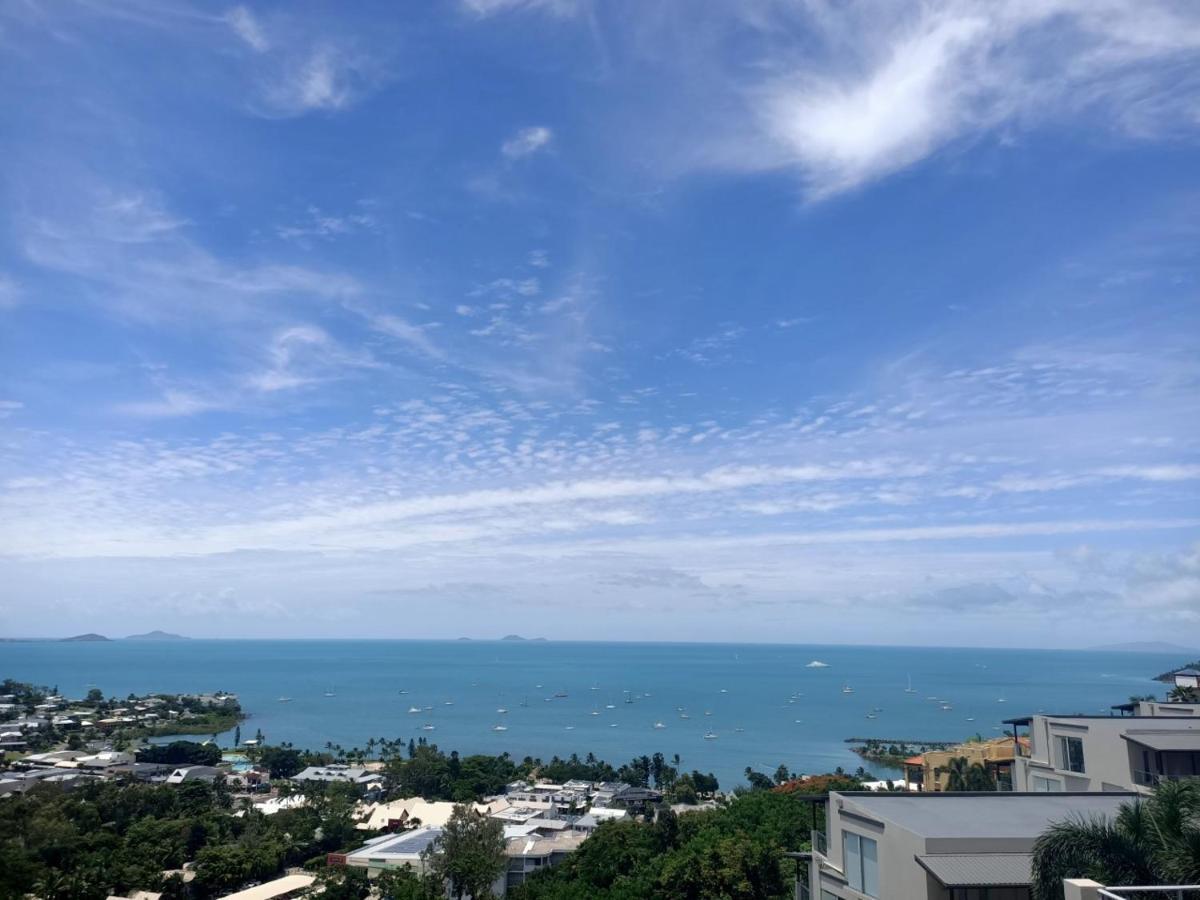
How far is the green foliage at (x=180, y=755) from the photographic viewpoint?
52656 mm

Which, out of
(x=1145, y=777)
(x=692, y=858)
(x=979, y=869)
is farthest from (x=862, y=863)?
(x=692, y=858)

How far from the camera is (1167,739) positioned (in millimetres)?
12031

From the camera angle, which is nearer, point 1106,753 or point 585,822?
point 1106,753

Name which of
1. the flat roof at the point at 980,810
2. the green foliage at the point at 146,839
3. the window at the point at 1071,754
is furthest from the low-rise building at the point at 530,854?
the flat roof at the point at 980,810

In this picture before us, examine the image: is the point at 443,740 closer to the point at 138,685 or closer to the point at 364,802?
the point at 364,802

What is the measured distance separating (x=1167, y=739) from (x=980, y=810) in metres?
4.23

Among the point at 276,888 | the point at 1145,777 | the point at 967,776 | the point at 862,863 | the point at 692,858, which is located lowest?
the point at 276,888

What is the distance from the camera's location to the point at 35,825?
989 inches

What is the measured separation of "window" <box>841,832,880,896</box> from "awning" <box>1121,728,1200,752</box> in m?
5.14

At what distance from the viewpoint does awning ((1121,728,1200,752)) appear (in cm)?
1177

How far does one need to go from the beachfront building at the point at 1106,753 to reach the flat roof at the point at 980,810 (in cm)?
116

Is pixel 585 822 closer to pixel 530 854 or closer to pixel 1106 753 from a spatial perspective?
pixel 530 854

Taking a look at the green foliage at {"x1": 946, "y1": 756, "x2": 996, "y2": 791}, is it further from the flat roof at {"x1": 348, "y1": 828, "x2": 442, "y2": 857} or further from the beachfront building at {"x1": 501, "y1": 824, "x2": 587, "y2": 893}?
the flat roof at {"x1": 348, "y1": 828, "x2": 442, "y2": 857}

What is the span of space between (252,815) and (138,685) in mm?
114294
